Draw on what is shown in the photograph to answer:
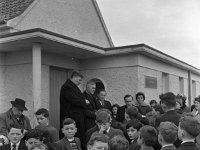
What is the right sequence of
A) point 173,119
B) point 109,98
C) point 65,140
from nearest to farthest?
point 173,119 → point 65,140 → point 109,98

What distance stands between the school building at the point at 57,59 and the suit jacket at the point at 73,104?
5.78 ft

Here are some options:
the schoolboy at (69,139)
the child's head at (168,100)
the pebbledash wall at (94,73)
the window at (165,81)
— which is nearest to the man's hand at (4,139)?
the schoolboy at (69,139)

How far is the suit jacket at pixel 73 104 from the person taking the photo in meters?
6.05

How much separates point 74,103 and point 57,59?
361 cm

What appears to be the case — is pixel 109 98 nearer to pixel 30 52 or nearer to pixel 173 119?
pixel 30 52

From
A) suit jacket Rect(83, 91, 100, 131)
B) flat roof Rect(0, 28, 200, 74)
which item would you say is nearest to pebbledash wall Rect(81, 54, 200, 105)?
flat roof Rect(0, 28, 200, 74)

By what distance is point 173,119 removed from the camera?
4402 millimetres

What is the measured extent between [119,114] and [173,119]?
2756 mm

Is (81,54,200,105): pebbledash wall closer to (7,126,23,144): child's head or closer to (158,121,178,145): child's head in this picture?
(7,126,23,144): child's head

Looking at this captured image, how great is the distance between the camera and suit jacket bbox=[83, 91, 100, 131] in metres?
6.30

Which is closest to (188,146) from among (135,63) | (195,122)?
(195,122)

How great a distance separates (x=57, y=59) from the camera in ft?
30.8

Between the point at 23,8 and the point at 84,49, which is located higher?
the point at 23,8

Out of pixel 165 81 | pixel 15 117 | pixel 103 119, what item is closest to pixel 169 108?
pixel 103 119
